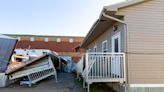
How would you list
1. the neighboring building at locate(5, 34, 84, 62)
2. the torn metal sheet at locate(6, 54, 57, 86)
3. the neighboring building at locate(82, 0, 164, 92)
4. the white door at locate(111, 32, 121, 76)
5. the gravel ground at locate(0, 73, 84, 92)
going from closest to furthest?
1. the neighboring building at locate(82, 0, 164, 92)
2. the white door at locate(111, 32, 121, 76)
3. the gravel ground at locate(0, 73, 84, 92)
4. the torn metal sheet at locate(6, 54, 57, 86)
5. the neighboring building at locate(5, 34, 84, 62)

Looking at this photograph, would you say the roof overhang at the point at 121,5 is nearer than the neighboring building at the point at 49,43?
Yes

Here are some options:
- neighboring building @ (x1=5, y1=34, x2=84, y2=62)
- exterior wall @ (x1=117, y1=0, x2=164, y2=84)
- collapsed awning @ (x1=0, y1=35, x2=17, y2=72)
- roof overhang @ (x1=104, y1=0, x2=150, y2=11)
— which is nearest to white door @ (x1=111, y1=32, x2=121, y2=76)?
exterior wall @ (x1=117, y1=0, x2=164, y2=84)

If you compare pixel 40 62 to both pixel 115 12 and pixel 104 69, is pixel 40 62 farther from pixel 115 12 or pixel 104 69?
pixel 115 12

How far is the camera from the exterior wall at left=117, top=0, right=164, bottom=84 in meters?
7.79

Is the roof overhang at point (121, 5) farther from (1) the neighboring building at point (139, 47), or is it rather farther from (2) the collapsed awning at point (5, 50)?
(2) the collapsed awning at point (5, 50)

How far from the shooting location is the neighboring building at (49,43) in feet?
112

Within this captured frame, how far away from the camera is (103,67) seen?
26.6 feet

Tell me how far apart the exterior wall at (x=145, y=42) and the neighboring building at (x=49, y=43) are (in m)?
26.1

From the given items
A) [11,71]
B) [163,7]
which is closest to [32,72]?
[11,71]

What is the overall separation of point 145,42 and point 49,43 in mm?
28203

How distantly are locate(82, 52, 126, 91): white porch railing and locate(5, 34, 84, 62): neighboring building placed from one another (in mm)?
25591

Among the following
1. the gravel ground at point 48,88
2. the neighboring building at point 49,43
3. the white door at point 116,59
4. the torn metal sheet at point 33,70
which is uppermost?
the neighboring building at point 49,43

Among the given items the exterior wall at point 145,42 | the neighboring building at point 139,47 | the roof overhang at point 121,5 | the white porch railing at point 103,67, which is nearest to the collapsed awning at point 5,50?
the white porch railing at point 103,67

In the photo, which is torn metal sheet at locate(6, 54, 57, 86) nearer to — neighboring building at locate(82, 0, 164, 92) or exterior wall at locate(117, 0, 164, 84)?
neighboring building at locate(82, 0, 164, 92)
